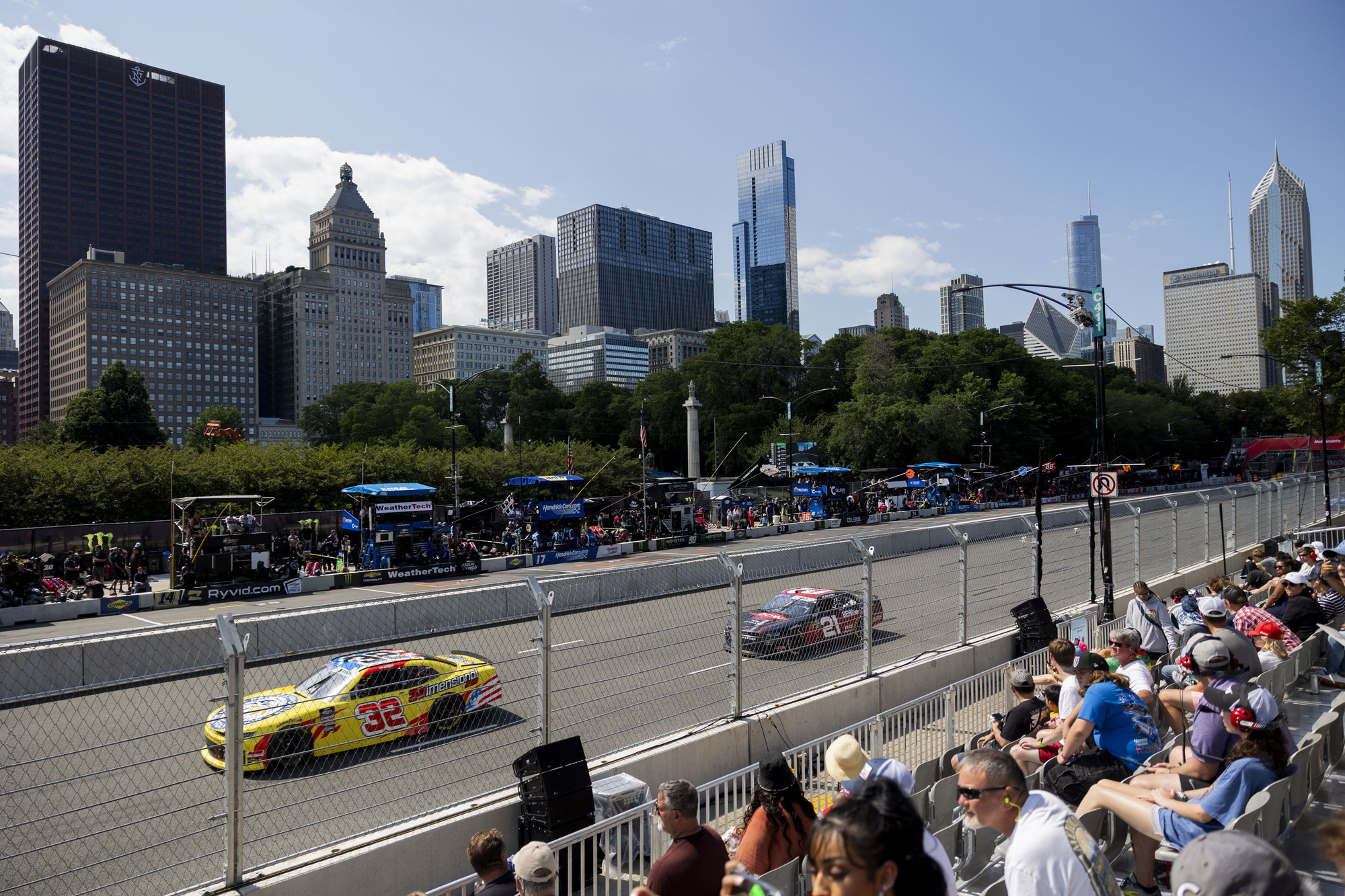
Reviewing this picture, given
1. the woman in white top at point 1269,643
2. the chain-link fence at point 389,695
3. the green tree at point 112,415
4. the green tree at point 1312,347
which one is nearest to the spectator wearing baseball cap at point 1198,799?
the chain-link fence at point 389,695

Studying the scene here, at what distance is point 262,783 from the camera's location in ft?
17.8

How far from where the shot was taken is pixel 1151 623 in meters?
10.1

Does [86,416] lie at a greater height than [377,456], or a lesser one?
greater

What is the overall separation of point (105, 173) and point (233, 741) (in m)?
222

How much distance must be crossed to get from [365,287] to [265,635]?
196660mm

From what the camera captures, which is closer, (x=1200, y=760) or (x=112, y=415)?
(x=1200, y=760)

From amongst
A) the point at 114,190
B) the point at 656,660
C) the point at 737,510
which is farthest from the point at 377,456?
the point at 114,190

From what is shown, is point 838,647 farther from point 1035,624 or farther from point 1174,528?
point 1174,528

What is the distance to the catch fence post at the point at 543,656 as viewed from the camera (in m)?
6.05

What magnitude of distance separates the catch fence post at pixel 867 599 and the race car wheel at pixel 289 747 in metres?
5.35

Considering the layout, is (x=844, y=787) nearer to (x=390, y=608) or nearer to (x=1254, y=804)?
(x=1254, y=804)

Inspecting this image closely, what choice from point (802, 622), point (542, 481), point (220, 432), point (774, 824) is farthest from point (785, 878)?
point (220, 432)

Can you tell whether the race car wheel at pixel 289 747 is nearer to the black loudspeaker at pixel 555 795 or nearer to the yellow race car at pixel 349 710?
the yellow race car at pixel 349 710

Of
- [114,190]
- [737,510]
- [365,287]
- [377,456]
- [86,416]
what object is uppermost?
[114,190]
